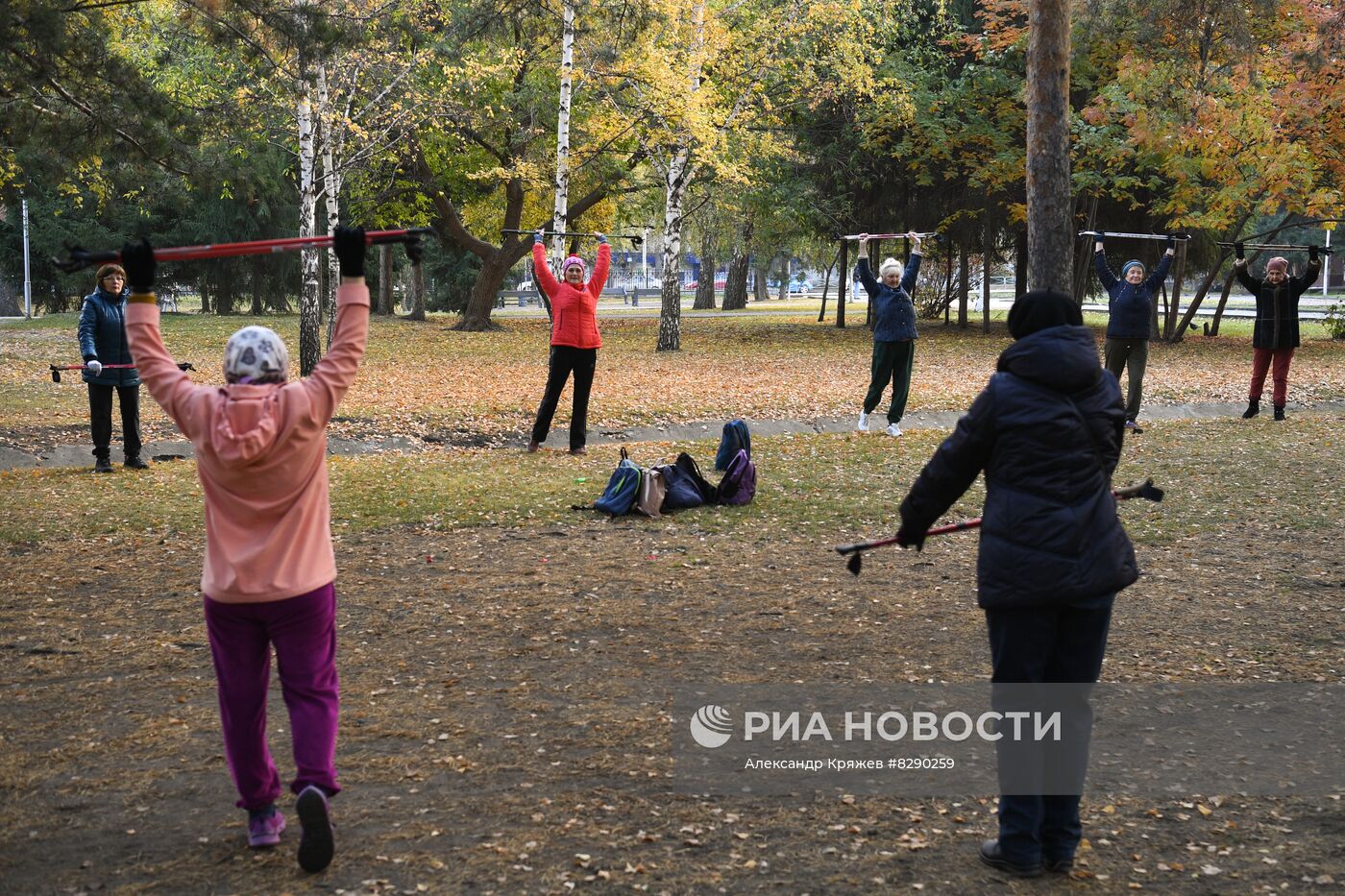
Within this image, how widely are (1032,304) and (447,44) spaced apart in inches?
873

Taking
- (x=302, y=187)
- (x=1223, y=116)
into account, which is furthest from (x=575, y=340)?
(x=1223, y=116)

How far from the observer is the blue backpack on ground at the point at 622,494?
10750 mm

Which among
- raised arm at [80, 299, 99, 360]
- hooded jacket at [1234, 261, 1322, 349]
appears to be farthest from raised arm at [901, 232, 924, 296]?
raised arm at [80, 299, 99, 360]

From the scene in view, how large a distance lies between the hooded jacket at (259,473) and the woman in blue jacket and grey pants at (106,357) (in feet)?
29.2

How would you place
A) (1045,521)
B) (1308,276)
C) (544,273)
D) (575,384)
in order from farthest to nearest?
(1308,276) < (575,384) < (544,273) < (1045,521)

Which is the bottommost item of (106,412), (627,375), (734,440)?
(627,375)

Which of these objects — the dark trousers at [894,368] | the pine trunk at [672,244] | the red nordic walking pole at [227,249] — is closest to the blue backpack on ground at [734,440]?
the dark trousers at [894,368]

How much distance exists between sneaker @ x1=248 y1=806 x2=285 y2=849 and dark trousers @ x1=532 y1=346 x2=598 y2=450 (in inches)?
357

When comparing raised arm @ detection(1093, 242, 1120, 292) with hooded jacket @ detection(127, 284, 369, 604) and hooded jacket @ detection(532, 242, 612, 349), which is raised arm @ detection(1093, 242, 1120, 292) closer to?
hooded jacket @ detection(532, 242, 612, 349)

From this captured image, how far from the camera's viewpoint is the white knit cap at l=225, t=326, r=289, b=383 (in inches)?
164

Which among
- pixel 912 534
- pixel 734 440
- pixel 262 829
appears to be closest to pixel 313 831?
pixel 262 829

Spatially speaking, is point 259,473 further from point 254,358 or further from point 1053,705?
point 1053,705

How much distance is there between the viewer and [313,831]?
4172 millimetres

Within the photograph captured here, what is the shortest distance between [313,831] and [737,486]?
740 centimetres
